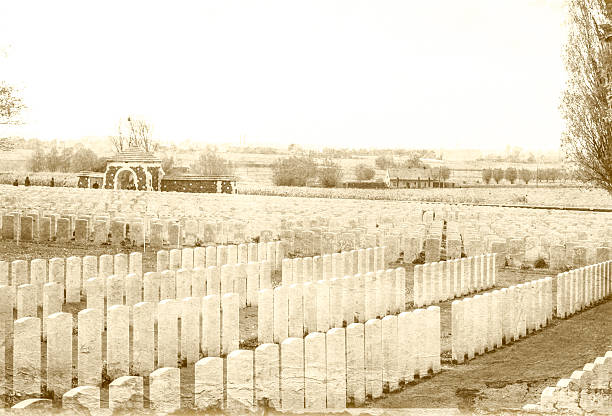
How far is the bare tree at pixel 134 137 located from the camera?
1785 centimetres

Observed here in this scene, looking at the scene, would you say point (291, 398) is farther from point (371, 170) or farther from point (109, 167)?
point (109, 167)

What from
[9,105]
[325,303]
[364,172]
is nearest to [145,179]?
[364,172]

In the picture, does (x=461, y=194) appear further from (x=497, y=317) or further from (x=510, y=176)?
(x=497, y=317)

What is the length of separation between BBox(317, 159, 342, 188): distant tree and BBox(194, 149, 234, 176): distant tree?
9.05 feet

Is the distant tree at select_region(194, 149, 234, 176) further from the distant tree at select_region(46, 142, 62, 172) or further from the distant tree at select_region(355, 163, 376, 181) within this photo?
the distant tree at select_region(355, 163, 376, 181)

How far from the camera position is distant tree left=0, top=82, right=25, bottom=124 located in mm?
13453

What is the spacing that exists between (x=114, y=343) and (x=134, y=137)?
14.9 meters

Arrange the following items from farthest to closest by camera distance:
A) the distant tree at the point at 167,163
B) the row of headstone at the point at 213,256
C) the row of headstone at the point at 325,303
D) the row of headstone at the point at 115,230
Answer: the distant tree at the point at 167,163 < the row of headstone at the point at 115,230 < the row of headstone at the point at 213,256 < the row of headstone at the point at 325,303

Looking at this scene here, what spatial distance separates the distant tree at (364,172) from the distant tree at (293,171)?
1302 millimetres

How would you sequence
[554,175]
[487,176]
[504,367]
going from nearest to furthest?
[504,367]
[554,175]
[487,176]

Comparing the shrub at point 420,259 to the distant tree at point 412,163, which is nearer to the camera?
the shrub at point 420,259

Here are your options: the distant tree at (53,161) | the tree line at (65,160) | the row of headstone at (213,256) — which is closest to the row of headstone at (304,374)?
the row of headstone at (213,256)

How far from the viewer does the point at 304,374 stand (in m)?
5.29

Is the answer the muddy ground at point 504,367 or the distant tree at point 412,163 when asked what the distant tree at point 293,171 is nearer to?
the distant tree at point 412,163
